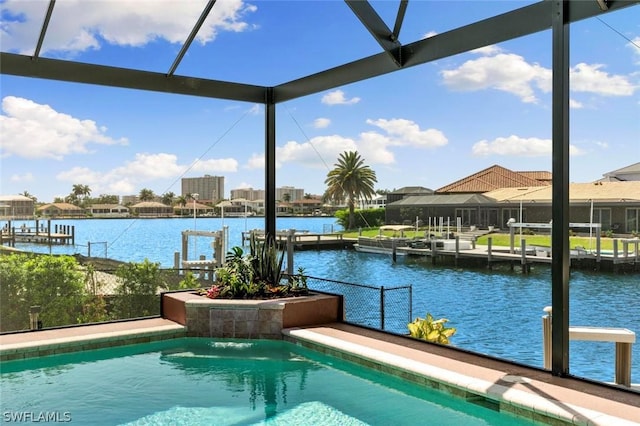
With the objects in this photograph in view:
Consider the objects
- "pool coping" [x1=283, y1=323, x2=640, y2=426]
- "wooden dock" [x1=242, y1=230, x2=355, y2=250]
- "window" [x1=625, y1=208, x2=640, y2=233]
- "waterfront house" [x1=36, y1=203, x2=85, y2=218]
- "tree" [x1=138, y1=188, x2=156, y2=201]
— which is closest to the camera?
"pool coping" [x1=283, y1=323, x2=640, y2=426]

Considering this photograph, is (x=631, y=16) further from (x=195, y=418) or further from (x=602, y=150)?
(x=195, y=418)

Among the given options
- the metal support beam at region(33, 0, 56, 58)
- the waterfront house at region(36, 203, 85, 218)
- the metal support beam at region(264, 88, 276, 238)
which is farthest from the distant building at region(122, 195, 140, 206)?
the metal support beam at region(33, 0, 56, 58)

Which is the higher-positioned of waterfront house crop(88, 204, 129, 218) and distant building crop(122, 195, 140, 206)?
distant building crop(122, 195, 140, 206)

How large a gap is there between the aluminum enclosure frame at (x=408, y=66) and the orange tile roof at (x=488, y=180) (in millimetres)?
33989

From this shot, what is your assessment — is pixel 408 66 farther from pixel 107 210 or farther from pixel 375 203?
pixel 375 203

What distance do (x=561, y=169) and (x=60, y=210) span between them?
3369 centimetres

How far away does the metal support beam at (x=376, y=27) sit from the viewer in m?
5.45

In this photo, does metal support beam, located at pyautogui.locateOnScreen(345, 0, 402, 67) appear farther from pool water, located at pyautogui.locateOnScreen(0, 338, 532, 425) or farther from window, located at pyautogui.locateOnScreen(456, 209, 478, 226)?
window, located at pyautogui.locateOnScreen(456, 209, 478, 226)

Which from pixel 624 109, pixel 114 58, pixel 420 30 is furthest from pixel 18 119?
pixel 624 109

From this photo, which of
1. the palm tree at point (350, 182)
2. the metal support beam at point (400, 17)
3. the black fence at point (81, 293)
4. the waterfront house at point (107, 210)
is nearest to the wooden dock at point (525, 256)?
the palm tree at point (350, 182)

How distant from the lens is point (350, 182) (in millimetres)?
42531

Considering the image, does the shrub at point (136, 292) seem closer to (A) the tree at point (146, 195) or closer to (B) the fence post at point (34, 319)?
(B) the fence post at point (34, 319)

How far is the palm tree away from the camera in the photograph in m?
42.5

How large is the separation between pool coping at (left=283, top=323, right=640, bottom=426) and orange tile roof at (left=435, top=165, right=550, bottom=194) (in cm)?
3518
